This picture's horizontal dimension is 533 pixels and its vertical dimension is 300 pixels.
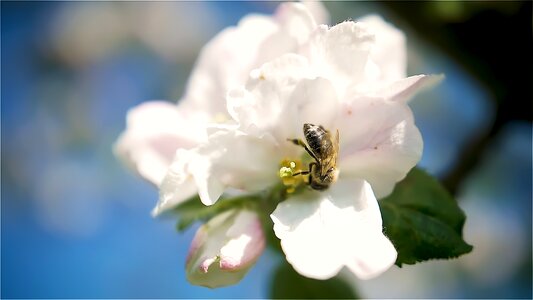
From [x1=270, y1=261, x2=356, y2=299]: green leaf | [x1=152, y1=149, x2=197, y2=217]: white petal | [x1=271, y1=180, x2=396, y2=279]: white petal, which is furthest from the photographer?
[x1=270, y1=261, x2=356, y2=299]: green leaf

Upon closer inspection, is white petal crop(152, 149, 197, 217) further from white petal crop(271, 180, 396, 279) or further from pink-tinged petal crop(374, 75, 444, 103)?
pink-tinged petal crop(374, 75, 444, 103)

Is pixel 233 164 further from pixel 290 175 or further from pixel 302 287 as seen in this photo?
pixel 302 287

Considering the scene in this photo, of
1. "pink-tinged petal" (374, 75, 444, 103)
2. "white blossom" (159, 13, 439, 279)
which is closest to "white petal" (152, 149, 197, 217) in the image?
"white blossom" (159, 13, 439, 279)

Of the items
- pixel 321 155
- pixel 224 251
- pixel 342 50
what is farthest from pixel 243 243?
pixel 342 50

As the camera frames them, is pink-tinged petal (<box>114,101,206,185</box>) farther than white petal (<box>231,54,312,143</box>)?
Yes

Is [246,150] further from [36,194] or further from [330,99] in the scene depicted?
[36,194]

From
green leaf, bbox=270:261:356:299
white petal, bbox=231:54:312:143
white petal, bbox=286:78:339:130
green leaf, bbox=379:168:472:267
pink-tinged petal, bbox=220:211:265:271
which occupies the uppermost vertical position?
white petal, bbox=231:54:312:143

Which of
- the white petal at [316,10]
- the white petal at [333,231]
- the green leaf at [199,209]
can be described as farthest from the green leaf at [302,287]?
the white petal at [316,10]
